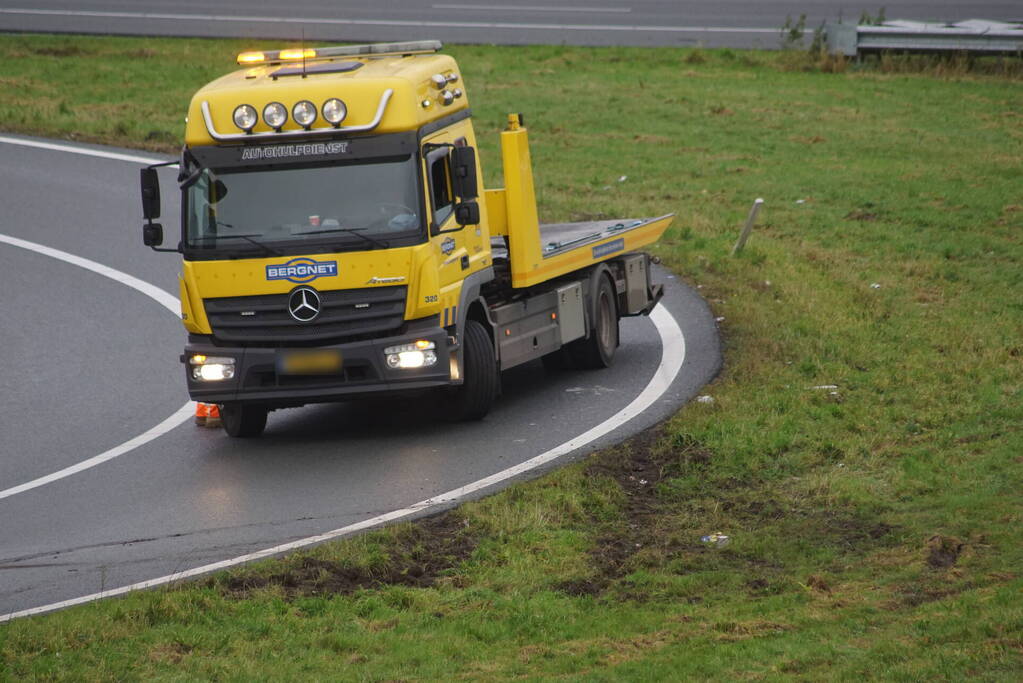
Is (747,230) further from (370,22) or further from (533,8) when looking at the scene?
(533,8)

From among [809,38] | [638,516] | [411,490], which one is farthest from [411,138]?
[809,38]

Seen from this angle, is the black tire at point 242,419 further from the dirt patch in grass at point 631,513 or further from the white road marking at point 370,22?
the white road marking at point 370,22

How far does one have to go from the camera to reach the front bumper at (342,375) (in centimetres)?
1190

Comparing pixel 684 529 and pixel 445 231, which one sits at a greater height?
pixel 445 231

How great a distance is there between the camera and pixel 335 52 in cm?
1361

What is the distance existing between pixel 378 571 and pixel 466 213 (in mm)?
4189

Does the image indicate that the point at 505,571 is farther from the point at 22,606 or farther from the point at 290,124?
the point at 290,124

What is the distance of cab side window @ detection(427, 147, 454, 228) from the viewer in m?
12.2

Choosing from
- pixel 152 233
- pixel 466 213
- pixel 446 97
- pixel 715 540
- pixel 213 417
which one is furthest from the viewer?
pixel 213 417

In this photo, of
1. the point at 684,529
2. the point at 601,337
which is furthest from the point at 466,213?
the point at 684,529

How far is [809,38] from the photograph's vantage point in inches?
1375

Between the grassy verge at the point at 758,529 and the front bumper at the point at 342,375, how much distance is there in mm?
1645

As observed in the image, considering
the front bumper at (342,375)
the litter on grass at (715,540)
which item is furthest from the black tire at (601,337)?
the litter on grass at (715,540)

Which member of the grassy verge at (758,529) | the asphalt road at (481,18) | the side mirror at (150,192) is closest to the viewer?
the grassy verge at (758,529)
